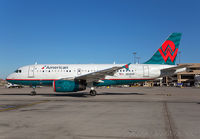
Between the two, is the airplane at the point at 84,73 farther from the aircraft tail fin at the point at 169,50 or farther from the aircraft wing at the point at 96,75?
the aircraft tail fin at the point at 169,50

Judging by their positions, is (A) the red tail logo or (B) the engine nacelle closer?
(B) the engine nacelle

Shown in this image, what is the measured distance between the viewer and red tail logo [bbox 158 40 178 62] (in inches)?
1065

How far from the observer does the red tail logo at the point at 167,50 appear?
27.1 m

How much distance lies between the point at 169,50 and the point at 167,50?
284mm

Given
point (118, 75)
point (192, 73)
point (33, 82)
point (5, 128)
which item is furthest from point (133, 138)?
point (192, 73)

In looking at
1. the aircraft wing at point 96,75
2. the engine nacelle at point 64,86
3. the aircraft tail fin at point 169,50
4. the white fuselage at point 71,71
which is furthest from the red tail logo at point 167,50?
the engine nacelle at point 64,86

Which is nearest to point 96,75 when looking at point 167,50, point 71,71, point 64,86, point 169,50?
point 64,86

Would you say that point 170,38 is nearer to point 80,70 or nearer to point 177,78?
point 80,70

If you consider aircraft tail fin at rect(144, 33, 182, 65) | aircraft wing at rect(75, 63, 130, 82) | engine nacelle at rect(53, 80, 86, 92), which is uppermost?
aircraft tail fin at rect(144, 33, 182, 65)

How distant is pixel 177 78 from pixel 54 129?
123m

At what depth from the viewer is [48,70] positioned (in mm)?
25312

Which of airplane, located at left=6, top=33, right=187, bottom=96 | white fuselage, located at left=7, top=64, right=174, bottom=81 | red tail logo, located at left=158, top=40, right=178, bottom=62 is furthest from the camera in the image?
red tail logo, located at left=158, top=40, right=178, bottom=62

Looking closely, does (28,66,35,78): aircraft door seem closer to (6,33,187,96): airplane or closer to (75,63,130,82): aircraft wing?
(6,33,187,96): airplane

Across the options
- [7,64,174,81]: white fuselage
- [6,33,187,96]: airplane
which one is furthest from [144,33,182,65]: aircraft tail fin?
[7,64,174,81]: white fuselage
